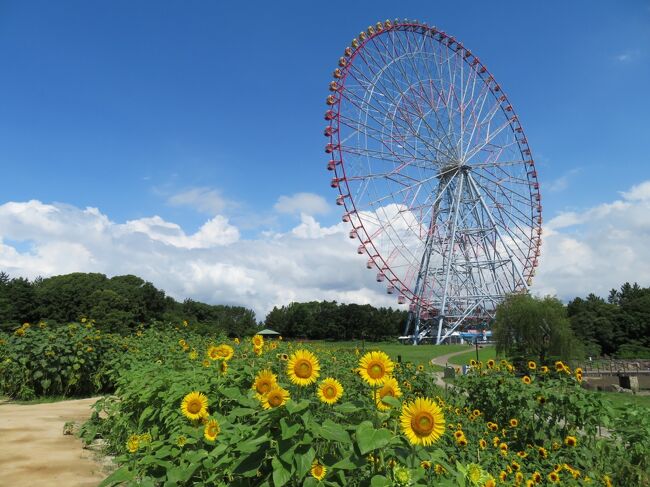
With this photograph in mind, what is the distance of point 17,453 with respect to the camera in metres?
4.07

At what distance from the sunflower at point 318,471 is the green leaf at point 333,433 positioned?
141 mm

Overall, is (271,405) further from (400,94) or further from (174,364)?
(400,94)

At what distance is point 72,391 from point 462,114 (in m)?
29.3

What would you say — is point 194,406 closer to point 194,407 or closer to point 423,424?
point 194,407

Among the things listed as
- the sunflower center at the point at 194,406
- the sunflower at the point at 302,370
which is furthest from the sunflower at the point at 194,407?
the sunflower at the point at 302,370

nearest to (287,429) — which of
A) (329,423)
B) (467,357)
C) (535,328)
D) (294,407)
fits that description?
Result: (294,407)

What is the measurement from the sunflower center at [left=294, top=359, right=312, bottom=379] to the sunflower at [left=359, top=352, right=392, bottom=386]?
0.78ft

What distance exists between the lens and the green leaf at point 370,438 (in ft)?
5.28

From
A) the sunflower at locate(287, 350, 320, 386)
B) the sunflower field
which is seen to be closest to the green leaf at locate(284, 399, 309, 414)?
the sunflower field

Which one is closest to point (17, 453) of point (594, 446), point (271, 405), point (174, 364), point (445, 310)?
point (174, 364)

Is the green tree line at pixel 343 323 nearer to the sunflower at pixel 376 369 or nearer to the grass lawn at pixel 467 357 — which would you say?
the grass lawn at pixel 467 357

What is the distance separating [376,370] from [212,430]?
0.95 meters

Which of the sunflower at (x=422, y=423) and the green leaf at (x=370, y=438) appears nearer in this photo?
the green leaf at (x=370, y=438)

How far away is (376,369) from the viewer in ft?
7.00
